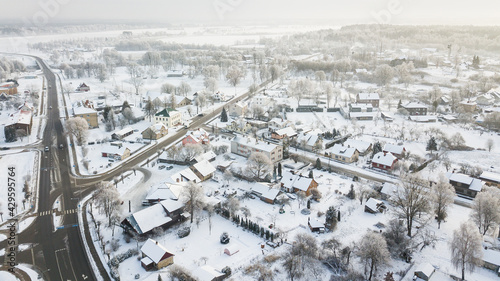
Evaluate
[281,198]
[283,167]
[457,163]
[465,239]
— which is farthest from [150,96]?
[465,239]

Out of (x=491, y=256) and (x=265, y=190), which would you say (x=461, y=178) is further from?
(x=265, y=190)

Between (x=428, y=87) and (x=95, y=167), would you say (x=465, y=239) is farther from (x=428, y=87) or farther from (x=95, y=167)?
(x=428, y=87)

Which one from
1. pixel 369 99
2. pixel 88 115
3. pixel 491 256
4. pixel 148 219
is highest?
pixel 88 115

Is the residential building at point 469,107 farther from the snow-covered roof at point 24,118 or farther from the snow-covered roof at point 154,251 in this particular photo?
the snow-covered roof at point 24,118

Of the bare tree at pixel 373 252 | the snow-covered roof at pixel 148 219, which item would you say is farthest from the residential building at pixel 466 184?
the snow-covered roof at pixel 148 219

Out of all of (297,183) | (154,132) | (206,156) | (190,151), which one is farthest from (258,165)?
(154,132)

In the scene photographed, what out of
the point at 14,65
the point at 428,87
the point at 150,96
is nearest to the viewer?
the point at 150,96
